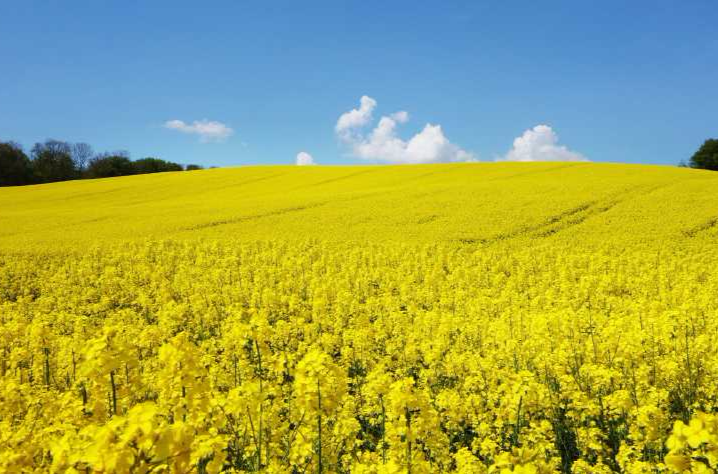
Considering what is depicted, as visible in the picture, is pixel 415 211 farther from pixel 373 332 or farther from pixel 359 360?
pixel 359 360

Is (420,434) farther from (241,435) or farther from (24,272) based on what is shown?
(24,272)

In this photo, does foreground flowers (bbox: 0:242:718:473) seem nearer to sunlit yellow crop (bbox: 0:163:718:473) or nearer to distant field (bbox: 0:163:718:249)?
sunlit yellow crop (bbox: 0:163:718:473)

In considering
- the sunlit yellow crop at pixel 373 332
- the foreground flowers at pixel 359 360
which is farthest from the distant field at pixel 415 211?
the foreground flowers at pixel 359 360

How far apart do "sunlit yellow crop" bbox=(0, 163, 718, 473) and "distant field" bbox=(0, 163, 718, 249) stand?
0.27m

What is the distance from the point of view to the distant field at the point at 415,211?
83.3ft

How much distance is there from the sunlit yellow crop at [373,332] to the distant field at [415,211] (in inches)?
10.7

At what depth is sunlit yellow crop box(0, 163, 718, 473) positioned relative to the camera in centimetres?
444

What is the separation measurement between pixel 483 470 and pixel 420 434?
722 mm

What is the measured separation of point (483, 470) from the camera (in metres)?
4.77

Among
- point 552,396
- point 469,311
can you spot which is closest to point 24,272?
point 469,311

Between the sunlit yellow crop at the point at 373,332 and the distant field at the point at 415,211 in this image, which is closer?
the sunlit yellow crop at the point at 373,332

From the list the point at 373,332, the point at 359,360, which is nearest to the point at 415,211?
the point at 373,332

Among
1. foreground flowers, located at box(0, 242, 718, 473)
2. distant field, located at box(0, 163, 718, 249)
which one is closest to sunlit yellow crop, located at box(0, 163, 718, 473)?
foreground flowers, located at box(0, 242, 718, 473)

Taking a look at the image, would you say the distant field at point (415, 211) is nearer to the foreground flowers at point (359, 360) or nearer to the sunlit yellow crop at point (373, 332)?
the sunlit yellow crop at point (373, 332)
